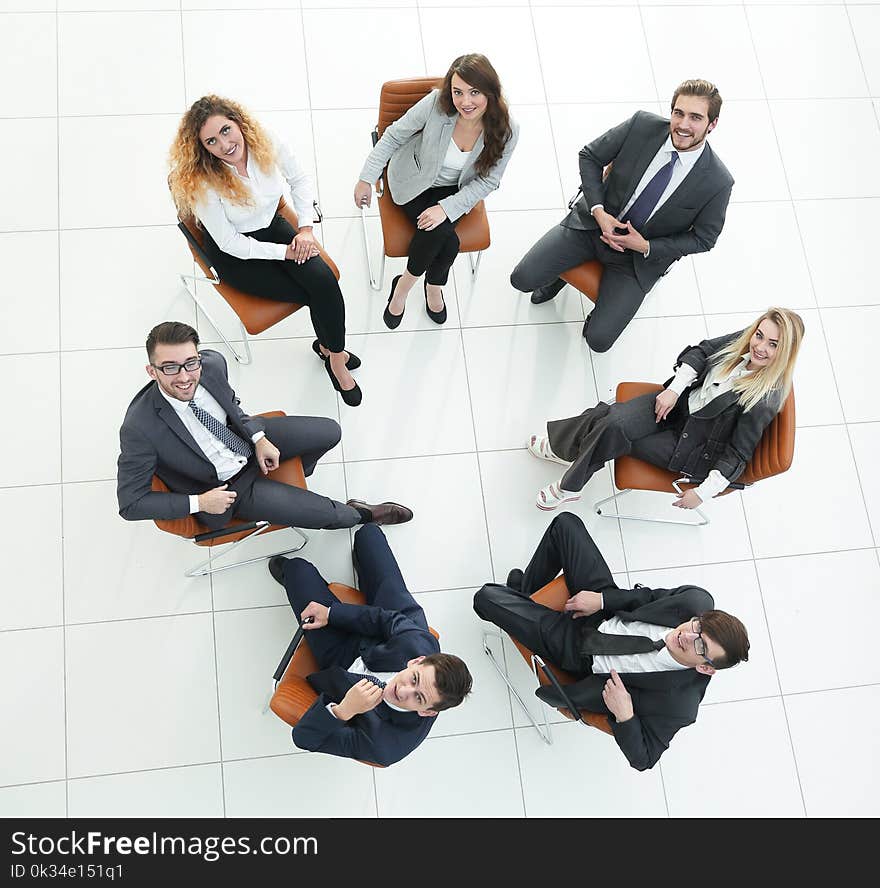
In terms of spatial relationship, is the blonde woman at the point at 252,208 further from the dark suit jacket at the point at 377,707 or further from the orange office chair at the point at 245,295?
the dark suit jacket at the point at 377,707

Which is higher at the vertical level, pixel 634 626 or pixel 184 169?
pixel 184 169

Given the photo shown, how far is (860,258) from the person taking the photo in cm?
441

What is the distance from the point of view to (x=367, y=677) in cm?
286

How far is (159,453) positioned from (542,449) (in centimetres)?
172

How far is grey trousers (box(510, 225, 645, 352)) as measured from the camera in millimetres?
3670

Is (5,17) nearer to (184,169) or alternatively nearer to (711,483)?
(184,169)

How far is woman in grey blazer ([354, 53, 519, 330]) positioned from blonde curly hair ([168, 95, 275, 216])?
1.71ft

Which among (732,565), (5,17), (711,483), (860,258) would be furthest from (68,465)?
(860,258)

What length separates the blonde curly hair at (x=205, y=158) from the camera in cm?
297

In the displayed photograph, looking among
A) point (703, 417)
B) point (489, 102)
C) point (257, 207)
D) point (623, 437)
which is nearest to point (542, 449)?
point (623, 437)

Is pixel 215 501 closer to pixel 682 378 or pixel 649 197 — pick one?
pixel 682 378

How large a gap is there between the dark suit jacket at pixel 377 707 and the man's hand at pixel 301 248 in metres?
1.43

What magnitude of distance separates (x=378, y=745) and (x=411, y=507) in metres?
1.24

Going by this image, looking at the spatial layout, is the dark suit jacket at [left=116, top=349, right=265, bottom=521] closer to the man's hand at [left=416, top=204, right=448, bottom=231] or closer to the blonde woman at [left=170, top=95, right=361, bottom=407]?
the blonde woman at [left=170, top=95, right=361, bottom=407]
